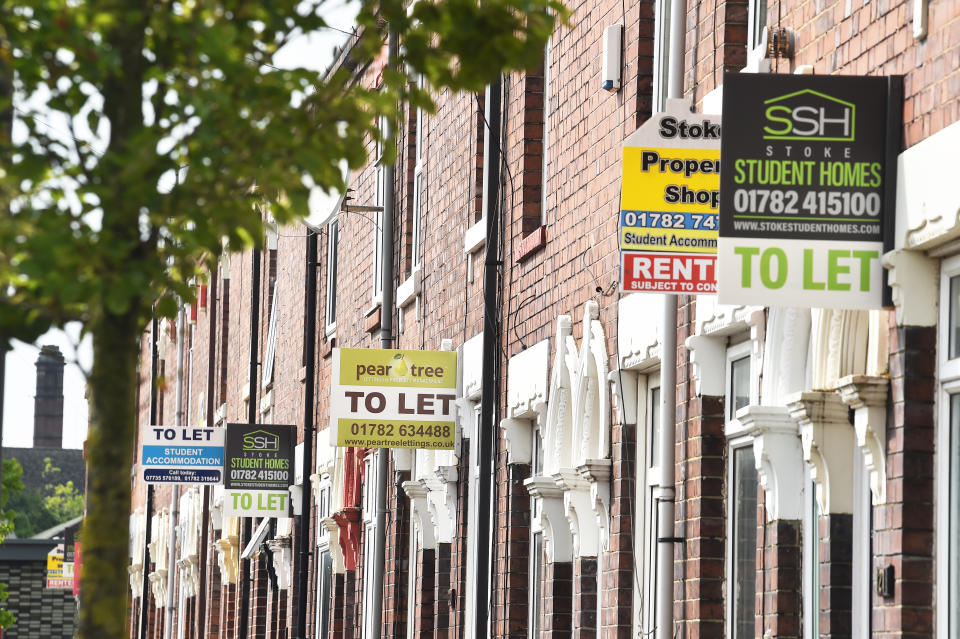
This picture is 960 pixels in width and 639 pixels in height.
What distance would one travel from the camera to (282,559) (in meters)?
27.4

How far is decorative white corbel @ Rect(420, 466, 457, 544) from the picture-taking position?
17.1 metres

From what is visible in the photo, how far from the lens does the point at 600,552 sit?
12555mm

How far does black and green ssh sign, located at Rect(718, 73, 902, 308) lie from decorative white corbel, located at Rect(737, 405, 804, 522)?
135 cm

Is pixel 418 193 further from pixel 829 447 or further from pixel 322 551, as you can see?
pixel 829 447

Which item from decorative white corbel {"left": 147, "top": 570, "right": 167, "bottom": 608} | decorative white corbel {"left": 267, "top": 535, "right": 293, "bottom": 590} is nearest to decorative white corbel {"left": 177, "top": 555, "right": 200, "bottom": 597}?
decorative white corbel {"left": 147, "top": 570, "right": 167, "bottom": 608}

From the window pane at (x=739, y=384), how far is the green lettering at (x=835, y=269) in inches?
86.2

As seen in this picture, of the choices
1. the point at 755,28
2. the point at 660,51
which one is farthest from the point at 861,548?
the point at 660,51

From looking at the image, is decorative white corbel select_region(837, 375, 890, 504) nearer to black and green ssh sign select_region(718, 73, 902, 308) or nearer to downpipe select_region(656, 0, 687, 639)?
black and green ssh sign select_region(718, 73, 902, 308)

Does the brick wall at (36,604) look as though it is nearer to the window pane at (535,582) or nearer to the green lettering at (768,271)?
the window pane at (535,582)

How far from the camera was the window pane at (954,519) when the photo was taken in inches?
293

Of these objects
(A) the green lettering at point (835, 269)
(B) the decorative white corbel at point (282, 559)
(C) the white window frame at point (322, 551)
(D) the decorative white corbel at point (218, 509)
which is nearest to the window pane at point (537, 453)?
(A) the green lettering at point (835, 269)

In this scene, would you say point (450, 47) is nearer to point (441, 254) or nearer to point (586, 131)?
point (586, 131)

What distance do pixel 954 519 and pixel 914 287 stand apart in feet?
3.14

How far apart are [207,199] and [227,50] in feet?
1.43
